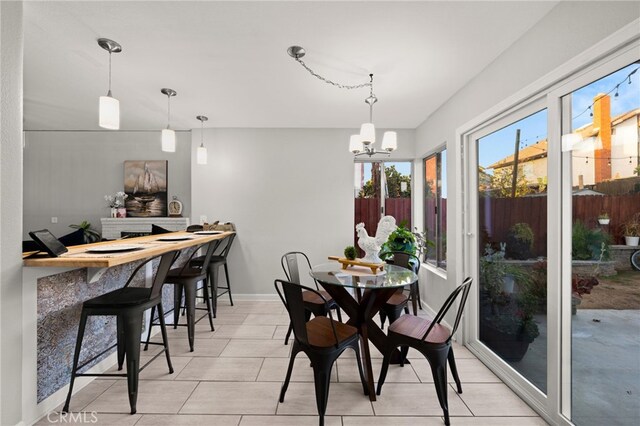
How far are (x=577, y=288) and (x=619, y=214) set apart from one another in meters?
0.49

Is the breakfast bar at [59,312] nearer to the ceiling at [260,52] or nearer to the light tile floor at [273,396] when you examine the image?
the light tile floor at [273,396]

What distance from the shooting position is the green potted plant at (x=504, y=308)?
217 centimetres

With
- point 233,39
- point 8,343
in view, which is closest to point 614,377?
point 233,39

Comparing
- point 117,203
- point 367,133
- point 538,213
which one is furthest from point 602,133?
point 117,203

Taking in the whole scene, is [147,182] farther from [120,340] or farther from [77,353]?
[77,353]

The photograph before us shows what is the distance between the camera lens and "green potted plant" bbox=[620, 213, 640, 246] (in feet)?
4.58

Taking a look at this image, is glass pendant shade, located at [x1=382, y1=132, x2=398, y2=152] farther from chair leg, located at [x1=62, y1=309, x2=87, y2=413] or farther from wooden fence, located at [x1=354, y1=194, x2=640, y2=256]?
chair leg, located at [x1=62, y1=309, x2=87, y2=413]

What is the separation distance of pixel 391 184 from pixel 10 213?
13.7 ft

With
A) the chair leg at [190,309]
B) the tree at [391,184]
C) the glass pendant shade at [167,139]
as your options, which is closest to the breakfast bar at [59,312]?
the chair leg at [190,309]

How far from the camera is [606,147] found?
1514mm

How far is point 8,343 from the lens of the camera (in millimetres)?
1584

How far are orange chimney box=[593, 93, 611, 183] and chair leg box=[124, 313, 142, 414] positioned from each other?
2.88 metres

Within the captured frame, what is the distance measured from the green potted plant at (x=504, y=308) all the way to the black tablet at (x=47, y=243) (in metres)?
3.25

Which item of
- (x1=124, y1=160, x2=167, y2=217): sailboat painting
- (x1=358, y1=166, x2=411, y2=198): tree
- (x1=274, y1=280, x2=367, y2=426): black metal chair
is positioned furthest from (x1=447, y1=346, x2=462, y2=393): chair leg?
(x1=124, y1=160, x2=167, y2=217): sailboat painting
